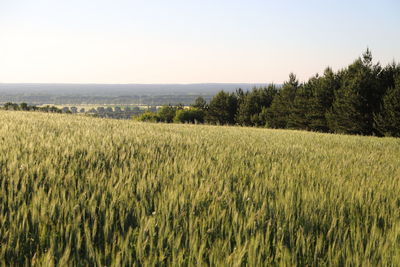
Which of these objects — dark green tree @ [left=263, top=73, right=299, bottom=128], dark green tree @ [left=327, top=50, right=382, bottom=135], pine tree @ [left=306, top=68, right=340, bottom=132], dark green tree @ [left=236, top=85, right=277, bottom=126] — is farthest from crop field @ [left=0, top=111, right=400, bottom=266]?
dark green tree @ [left=236, top=85, right=277, bottom=126]

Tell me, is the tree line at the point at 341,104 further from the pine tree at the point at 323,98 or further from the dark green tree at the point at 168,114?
the dark green tree at the point at 168,114

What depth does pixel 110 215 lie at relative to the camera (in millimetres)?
2115

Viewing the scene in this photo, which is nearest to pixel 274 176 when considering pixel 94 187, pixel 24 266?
pixel 94 187

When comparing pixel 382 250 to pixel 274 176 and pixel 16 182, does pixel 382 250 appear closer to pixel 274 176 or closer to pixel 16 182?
pixel 274 176

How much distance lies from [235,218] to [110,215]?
81 centimetres

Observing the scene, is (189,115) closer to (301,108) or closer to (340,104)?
(301,108)

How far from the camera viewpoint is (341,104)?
51.1 m

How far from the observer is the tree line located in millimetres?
45031

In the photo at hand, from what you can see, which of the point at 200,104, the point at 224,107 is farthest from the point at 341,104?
the point at 200,104

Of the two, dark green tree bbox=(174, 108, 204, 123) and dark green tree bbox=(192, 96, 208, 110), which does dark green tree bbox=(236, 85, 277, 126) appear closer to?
dark green tree bbox=(174, 108, 204, 123)

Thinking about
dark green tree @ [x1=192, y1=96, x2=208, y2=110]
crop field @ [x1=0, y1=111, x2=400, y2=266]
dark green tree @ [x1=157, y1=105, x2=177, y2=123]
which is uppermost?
crop field @ [x1=0, y1=111, x2=400, y2=266]

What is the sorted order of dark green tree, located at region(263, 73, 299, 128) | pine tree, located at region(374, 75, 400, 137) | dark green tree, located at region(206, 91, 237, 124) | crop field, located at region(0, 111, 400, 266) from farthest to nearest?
dark green tree, located at region(206, 91, 237, 124) → dark green tree, located at region(263, 73, 299, 128) → pine tree, located at region(374, 75, 400, 137) → crop field, located at region(0, 111, 400, 266)

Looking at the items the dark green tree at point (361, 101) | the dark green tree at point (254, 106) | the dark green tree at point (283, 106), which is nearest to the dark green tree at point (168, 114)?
the dark green tree at point (254, 106)

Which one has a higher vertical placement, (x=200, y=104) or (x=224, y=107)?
(x=200, y=104)
